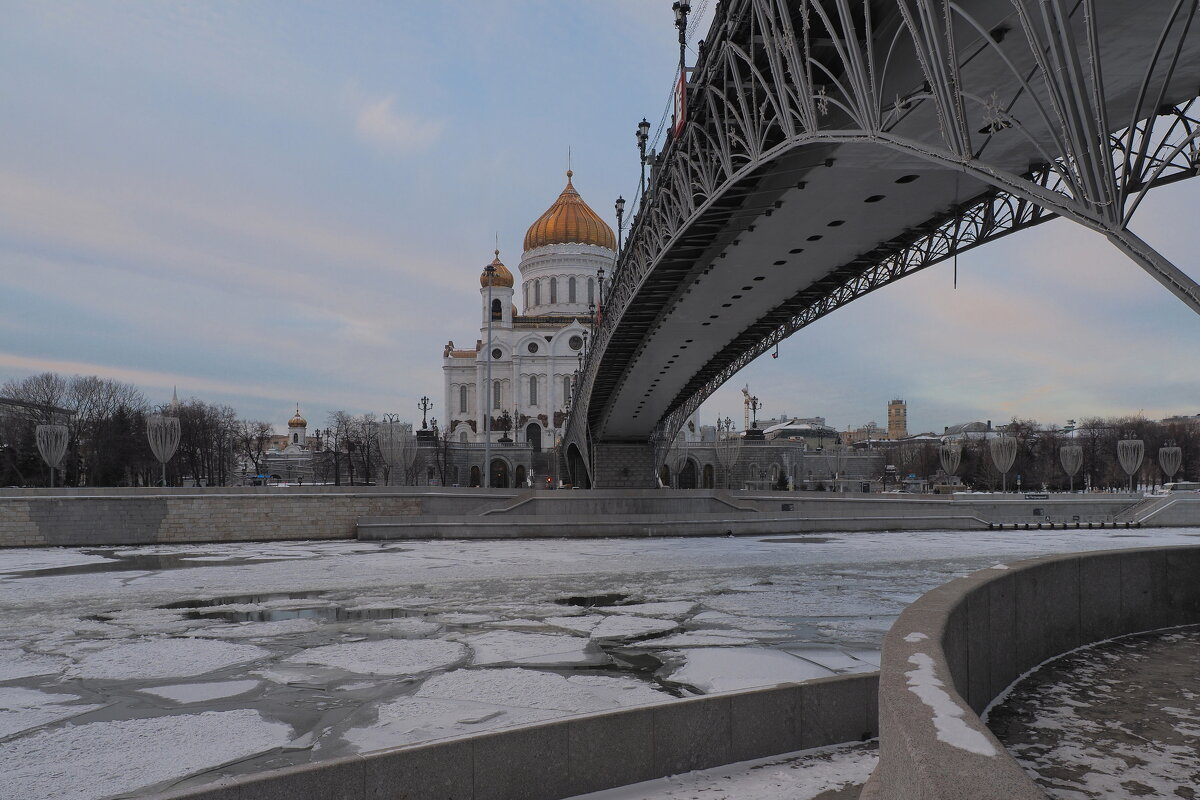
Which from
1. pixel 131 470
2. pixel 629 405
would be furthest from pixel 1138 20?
pixel 131 470

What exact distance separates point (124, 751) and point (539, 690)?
345 cm

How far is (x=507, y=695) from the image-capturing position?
26.2ft

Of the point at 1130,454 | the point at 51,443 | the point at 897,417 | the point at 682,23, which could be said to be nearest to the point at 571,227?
the point at 1130,454

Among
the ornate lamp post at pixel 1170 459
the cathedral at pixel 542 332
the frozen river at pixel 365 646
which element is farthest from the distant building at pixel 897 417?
the frozen river at pixel 365 646

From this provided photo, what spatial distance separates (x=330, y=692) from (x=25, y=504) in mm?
23269

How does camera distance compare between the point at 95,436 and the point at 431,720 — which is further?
the point at 95,436

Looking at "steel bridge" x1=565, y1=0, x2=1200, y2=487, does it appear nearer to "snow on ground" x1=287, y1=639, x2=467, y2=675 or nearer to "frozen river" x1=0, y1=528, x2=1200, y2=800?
"frozen river" x1=0, y1=528, x2=1200, y2=800

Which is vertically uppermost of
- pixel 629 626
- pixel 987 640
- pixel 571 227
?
pixel 571 227

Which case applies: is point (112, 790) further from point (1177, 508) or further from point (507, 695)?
point (1177, 508)

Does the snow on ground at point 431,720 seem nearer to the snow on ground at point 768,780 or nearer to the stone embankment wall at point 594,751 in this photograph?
the stone embankment wall at point 594,751

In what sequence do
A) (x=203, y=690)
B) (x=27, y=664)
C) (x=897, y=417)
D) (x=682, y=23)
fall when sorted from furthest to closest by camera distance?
(x=897, y=417) < (x=682, y=23) < (x=27, y=664) < (x=203, y=690)

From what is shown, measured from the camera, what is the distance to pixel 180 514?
Answer: 2783 centimetres

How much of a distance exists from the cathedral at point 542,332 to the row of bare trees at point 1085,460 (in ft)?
118

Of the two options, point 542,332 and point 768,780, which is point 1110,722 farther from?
point 542,332
